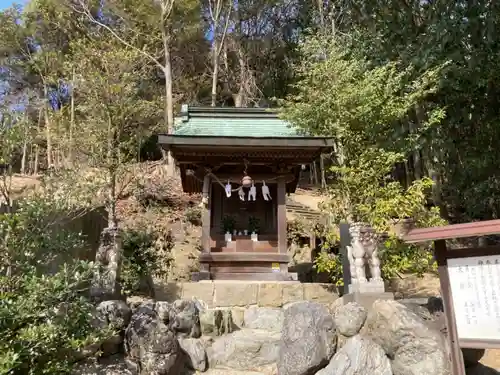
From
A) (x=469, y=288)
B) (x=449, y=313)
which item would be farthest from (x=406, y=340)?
(x=469, y=288)

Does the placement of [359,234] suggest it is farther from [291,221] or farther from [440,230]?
[291,221]

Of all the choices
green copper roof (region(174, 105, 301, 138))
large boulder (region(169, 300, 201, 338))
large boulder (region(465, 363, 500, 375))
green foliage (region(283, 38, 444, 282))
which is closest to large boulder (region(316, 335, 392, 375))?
large boulder (region(465, 363, 500, 375))

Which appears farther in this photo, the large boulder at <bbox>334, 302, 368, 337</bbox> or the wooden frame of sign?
the large boulder at <bbox>334, 302, 368, 337</bbox>

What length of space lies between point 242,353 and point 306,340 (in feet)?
3.58

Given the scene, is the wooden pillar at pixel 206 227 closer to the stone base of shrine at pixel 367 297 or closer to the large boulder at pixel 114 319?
the large boulder at pixel 114 319

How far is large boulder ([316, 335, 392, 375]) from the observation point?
505 centimetres

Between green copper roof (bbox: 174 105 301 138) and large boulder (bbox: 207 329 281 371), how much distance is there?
4.81 meters

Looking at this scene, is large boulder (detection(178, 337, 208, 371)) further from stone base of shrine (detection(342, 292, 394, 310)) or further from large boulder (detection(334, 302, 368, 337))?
stone base of shrine (detection(342, 292, 394, 310))

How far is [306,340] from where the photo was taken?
5.33 meters

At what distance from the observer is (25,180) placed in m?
20.1

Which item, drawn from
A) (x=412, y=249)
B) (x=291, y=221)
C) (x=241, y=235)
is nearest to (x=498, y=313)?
(x=412, y=249)

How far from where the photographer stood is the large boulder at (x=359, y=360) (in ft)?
16.6

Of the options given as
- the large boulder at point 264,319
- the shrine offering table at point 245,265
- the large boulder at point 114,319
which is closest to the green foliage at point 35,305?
the large boulder at point 114,319

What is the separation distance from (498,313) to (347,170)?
5876 millimetres
